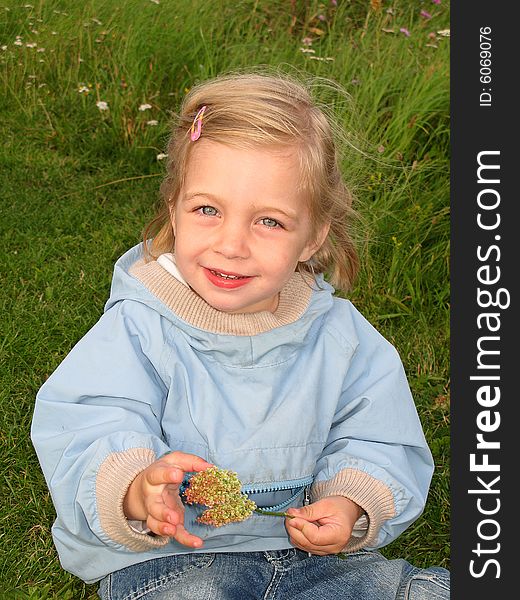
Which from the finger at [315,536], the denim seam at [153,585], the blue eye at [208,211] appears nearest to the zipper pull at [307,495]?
the finger at [315,536]

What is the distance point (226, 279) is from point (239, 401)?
29 centimetres

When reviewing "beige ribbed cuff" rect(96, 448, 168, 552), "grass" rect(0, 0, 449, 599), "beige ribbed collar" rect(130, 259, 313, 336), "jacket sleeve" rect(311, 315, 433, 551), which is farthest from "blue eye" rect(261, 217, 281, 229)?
"grass" rect(0, 0, 449, 599)

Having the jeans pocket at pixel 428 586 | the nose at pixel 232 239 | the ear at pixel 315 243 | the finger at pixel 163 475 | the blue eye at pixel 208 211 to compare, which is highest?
→ the ear at pixel 315 243

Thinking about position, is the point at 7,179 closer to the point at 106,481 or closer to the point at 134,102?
the point at 134,102

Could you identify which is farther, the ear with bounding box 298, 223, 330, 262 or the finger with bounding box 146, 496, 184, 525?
the ear with bounding box 298, 223, 330, 262

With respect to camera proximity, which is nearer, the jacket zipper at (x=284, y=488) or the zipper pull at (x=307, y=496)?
the jacket zipper at (x=284, y=488)

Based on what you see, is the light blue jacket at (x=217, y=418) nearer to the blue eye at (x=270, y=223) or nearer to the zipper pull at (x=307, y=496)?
the zipper pull at (x=307, y=496)

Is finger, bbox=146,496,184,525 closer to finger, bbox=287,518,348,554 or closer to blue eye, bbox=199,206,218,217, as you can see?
finger, bbox=287,518,348,554

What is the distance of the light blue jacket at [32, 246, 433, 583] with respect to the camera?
2055 mm

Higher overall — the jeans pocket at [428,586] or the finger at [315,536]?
the finger at [315,536]

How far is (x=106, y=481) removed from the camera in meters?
1.97

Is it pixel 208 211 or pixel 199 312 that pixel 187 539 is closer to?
pixel 199 312

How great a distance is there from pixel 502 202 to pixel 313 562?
1.05 m

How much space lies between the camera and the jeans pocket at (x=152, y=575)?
214 cm
